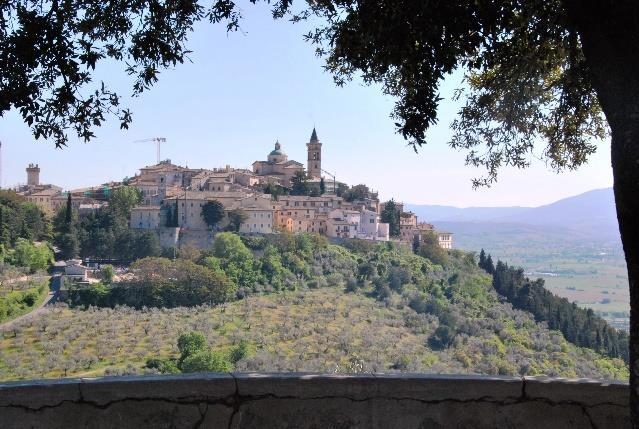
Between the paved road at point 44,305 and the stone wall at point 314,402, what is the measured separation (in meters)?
51.0

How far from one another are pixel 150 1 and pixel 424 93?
5.14 feet

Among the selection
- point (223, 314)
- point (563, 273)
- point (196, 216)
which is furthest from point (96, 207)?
point (563, 273)

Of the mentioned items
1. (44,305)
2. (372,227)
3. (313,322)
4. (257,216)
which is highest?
(257,216)

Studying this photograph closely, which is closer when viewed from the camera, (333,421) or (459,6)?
(333,421)

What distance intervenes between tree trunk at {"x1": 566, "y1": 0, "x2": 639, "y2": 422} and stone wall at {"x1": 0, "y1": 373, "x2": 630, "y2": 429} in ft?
1.64

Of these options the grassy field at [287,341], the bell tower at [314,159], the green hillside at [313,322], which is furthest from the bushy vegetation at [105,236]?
the bell tower at [314,159]

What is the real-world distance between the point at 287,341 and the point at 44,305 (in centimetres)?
1868

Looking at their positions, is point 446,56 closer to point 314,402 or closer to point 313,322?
point 314,402

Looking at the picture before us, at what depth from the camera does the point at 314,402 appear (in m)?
2.89

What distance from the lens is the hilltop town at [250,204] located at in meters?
70.9

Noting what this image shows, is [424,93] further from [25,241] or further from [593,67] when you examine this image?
[25,241]

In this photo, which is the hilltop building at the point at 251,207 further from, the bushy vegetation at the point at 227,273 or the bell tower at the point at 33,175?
the bell tower at the point at 33,175

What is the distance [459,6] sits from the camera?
134 inches

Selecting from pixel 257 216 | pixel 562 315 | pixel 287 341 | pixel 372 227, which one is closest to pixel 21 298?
pixel 287 341
